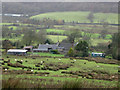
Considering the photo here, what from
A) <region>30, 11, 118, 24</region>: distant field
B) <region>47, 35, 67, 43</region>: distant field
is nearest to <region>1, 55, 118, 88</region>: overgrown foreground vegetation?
<region>47, 35, 67, 43</region>: distant field

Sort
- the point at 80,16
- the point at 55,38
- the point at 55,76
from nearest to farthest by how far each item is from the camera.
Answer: the point at 55,76 < the point at 55,38 < the point at 80,16

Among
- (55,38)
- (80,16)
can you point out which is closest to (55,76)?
(55,38)

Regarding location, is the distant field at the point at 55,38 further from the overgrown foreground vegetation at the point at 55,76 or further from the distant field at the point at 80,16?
the overgrown foreground vegetation at the point at 55,76

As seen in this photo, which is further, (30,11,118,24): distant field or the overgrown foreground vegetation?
(30,11,118,24): distant field

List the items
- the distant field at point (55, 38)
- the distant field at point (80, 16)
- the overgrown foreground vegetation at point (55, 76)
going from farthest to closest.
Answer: the distant field at point (80, 16) < the distant field at point (55, 38) < the overgrown foreground vegetation at point (55, 76)

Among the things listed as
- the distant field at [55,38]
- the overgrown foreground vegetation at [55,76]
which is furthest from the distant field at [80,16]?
the overgrown foreground vegetation at [55,76]

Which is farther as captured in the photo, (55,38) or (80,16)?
(80,16)

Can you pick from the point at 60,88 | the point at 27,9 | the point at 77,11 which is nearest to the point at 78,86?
the point at 60,88

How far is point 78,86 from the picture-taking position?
5027 mm

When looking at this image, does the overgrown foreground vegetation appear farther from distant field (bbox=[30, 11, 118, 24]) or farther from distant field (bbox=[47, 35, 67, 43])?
distant field (bbox=[30, 11, 118, 24])

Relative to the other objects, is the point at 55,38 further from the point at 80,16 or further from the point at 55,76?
the point at 55,76

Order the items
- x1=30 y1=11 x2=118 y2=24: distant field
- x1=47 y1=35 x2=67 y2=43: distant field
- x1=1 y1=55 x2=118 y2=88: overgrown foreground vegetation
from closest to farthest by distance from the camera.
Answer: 1. x1=1 y1=55 x2=118 y2=88: overgrown foreground vegetation
2. x1=47 y1=35 x2=67 y2=43: distant field
3. x1=30 y1=11 x2=118 y2=24: distant field

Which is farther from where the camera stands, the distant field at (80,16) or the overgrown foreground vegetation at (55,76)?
the distant field at (80,16)

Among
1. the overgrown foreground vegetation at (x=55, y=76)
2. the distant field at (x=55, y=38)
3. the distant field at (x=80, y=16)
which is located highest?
the distant field at (x=80, y=16)
